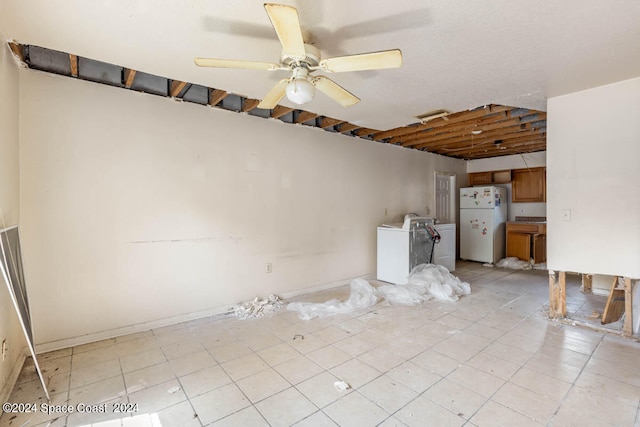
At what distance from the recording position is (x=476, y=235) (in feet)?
20.5

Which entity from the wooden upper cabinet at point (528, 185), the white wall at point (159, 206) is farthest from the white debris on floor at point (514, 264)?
the white wall at point (159, 206)

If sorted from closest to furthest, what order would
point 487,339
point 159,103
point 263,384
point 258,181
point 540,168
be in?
point 263,384, point 487,339, point 159,103, point 258,181, point 540,168

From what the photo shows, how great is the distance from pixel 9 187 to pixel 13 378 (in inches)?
53.5

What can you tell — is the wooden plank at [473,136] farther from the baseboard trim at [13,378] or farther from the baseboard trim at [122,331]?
the baseboard trim at [13,378]

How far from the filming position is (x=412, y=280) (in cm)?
422

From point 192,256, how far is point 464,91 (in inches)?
129

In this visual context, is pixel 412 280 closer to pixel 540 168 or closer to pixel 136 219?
pixel 136 219

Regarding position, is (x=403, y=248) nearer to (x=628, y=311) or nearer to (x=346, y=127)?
(x=346, y=127)

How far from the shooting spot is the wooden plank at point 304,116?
375 centimetres

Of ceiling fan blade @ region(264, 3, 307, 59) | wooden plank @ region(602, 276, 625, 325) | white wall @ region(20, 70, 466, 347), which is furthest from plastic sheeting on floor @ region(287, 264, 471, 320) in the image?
ceiling fan blade @ region(264, 3, 307, 59)

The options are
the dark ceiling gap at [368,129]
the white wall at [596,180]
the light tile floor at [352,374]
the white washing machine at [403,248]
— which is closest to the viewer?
the light tile floor at [352,374]

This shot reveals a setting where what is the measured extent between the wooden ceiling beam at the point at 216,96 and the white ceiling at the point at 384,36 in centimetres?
28

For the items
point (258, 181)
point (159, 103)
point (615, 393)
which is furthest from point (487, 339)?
point (159, 103)

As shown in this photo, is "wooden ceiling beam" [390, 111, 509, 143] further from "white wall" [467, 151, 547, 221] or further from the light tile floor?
"white wall" [467, 151, 547, 221]
